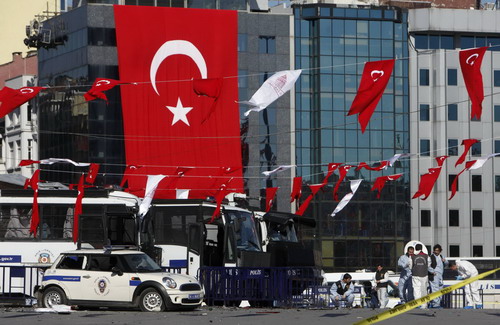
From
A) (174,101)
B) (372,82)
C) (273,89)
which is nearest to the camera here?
(372,82)

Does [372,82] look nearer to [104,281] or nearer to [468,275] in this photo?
[468,275]

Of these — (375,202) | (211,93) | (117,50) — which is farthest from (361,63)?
(211,93)

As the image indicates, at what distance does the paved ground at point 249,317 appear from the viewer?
25969mm

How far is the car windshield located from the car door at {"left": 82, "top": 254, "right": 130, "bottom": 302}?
0.24 m

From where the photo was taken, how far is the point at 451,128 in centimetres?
10019

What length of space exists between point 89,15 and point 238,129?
12.7m

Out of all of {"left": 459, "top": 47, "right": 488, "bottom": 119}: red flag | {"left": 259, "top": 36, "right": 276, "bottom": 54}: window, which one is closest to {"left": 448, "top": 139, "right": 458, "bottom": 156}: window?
{"left": 259, "top": 36, "right": 276, "bottom": 54}: window

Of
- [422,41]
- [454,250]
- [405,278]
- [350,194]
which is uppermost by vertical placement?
[422,41]

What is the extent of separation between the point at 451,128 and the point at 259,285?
2654 inches

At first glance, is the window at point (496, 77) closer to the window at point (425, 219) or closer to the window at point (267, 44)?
the window at point (425, 219)

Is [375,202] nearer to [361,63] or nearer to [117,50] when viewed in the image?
[361,63]

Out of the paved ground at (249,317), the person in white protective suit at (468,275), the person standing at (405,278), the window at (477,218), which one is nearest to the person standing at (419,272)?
the person standing at (405,278)

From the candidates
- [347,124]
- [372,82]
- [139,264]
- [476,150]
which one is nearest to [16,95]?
[139,264]

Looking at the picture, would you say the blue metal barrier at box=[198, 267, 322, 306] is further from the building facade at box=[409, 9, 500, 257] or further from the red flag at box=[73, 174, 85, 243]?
the building facade at box=[409, 9, 500, 257]
